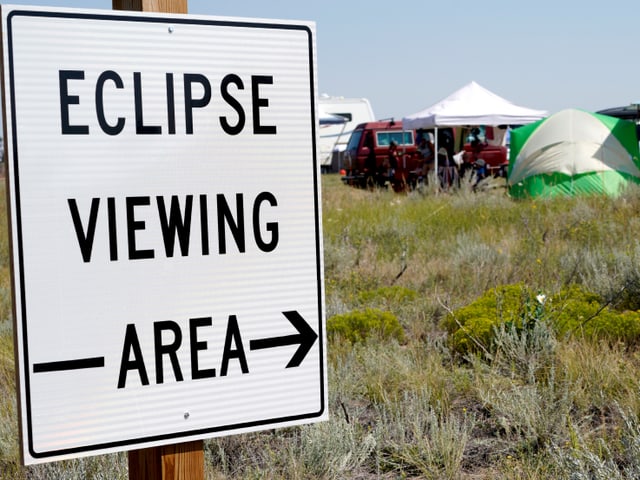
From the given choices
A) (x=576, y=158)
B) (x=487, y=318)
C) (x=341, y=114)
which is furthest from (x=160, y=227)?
(x=341, y=114)

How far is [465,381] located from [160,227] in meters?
2.93

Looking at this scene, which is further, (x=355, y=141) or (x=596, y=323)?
(x=355, y=141)

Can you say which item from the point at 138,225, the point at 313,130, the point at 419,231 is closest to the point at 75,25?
the point at 138,225

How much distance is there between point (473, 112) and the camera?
688 inches

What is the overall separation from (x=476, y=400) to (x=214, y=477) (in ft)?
4.78

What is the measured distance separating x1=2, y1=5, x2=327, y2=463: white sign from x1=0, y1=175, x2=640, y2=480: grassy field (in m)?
1.52

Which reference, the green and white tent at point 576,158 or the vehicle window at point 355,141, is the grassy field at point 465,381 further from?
the vehicle window at point 355,141

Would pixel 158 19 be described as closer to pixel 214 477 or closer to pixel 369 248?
pixel 214 477

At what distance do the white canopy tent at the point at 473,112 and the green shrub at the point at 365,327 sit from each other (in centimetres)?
1270

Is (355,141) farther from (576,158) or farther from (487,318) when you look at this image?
(487,318)

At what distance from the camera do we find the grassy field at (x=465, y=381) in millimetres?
3205

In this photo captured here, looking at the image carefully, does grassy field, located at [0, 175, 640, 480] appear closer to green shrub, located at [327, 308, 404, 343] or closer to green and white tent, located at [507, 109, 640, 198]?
green shrub, located at [327, 308, 404, 343]

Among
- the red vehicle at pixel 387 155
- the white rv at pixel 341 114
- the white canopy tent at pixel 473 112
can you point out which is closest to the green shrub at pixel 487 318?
the white canopy tent at pixel 473 112

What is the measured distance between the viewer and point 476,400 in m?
4.00
